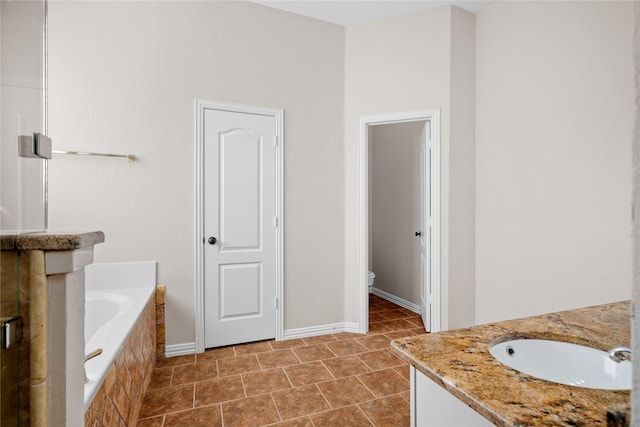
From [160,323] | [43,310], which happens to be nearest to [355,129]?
[160,323]

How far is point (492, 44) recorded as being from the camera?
3.01 meters

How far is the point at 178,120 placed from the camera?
286 centimetres

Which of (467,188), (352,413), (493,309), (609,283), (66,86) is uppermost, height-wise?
(66,86)

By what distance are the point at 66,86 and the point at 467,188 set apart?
335cm

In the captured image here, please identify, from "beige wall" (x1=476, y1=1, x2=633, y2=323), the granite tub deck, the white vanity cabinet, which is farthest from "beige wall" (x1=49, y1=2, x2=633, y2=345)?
the white vanity cabinet

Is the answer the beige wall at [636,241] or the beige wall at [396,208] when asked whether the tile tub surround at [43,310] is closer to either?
the beige wall at [636,241]

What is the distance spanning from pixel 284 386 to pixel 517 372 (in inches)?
72.8

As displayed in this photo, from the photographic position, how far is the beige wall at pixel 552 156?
6.86ft

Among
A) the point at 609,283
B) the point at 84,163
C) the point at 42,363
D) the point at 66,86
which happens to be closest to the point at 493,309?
the point at 609,283

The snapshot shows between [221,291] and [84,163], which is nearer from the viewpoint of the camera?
[84,163]

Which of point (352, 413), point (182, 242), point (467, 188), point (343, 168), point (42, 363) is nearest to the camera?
point (42, 363)

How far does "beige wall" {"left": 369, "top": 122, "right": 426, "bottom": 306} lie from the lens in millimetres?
4025

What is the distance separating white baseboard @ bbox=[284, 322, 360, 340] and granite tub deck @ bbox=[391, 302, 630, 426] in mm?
2327

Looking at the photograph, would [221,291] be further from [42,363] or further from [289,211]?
[42,363]
